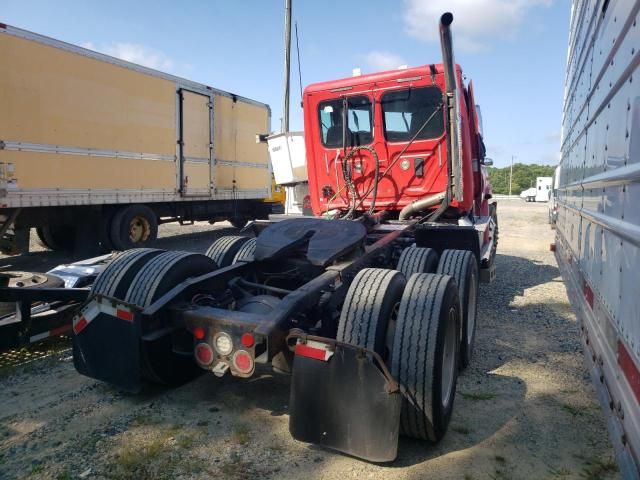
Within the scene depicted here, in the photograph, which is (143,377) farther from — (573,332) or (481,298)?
(481,298)

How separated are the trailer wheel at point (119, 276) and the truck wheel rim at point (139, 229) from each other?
6.79 metres

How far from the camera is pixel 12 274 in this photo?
4.11 meters

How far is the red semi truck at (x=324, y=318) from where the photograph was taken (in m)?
2.50

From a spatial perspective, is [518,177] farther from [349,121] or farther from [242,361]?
[242,361]

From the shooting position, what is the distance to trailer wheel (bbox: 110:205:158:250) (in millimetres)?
9562

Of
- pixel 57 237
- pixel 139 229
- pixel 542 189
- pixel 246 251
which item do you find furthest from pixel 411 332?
pixel 542 189

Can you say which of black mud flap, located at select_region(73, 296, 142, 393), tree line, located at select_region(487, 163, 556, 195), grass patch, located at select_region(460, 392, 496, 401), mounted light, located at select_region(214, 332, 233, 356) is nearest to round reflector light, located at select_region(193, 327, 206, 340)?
mounted light, located at select_region(214, 332, 233, 356)

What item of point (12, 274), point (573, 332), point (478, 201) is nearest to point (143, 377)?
point (12, 274)

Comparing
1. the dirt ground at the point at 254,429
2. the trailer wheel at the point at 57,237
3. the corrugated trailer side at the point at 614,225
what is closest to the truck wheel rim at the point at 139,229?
the trailer wheel at the point at 57,237

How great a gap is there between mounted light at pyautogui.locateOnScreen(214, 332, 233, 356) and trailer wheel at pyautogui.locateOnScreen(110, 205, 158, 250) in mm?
7560

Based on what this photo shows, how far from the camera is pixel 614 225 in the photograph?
2.42 m

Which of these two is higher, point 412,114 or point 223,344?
point 412,114

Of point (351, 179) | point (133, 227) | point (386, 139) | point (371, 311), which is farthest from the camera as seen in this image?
point (133, 227)

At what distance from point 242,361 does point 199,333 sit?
355 mm
